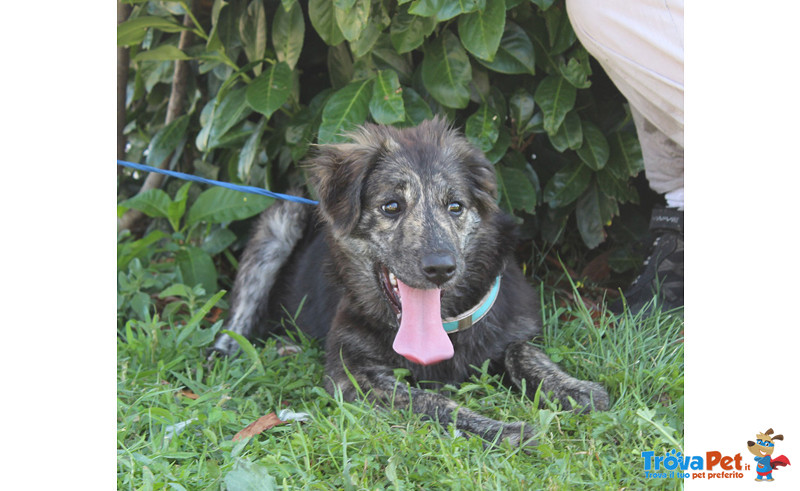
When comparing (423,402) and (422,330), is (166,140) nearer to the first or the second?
(422,330)

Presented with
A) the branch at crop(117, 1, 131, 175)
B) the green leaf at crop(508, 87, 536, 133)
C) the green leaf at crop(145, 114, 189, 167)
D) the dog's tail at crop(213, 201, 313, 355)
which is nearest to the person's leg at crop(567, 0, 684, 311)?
the green leaf at crop(508, 87, 536, 133)

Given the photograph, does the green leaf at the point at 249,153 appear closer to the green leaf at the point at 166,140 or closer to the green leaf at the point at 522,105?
the green leaf at the point at 166,140

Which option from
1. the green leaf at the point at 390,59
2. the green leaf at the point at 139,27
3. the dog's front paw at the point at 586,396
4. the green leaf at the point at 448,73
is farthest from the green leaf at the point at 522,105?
the green leaf at the point at 139,27

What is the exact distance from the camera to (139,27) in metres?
4.36

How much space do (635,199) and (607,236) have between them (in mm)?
482

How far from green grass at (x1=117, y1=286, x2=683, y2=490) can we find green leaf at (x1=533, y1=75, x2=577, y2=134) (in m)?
1.07

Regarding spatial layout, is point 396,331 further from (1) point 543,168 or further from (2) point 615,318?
(1) point 543,168

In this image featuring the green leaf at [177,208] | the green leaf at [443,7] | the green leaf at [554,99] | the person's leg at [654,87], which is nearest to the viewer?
the person's leg at [654,87]

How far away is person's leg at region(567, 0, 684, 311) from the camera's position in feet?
9.28

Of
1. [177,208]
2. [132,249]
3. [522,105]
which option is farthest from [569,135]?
[132,249]

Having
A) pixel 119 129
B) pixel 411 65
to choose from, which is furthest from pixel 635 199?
pixel 119 129
